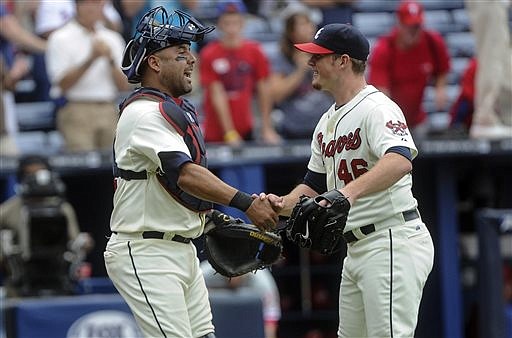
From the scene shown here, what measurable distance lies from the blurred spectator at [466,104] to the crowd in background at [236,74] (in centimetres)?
1

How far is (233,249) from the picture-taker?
592 cm

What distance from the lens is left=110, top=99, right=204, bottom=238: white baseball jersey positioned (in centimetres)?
546

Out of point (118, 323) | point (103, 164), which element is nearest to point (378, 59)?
point (103, 164)

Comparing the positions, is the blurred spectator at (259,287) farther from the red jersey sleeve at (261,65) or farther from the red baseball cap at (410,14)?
the red baseball cap at (410,14)

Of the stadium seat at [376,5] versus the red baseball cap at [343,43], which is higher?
the stadium seat at [376,5]

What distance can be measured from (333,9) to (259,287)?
2.71 metres

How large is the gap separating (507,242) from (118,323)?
3340 millimetres

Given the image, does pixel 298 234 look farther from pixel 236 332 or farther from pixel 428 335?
pixel 428 335

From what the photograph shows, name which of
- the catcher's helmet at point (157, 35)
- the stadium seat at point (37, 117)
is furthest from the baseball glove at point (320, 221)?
the stadium seat at point (37, 117)

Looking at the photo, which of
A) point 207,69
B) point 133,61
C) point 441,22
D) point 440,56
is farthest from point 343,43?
point 441,22

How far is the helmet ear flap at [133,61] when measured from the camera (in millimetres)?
5621

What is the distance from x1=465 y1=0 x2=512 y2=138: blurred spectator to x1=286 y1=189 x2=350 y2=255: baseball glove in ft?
15.7

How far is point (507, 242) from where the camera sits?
1040cm

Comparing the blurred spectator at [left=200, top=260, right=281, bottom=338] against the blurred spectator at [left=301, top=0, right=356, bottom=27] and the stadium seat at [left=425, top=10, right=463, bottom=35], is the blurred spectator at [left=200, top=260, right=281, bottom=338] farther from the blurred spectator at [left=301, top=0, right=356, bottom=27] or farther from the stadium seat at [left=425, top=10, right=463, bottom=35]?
the stadium seat at [left=425, top=10, right=463, bottom=35]
